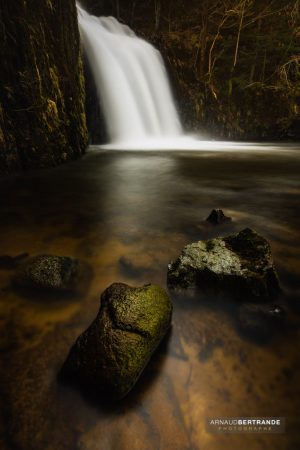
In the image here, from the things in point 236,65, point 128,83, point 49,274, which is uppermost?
point 236,65

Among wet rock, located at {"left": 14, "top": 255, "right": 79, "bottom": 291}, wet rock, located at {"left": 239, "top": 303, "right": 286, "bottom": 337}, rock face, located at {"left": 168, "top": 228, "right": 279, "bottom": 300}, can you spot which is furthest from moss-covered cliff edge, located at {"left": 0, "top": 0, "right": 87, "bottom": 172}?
wet rock, located at {"left": 239, "top": 303, "right": 286, "bottom": 337}

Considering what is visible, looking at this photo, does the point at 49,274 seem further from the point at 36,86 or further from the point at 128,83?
the point at 128,83

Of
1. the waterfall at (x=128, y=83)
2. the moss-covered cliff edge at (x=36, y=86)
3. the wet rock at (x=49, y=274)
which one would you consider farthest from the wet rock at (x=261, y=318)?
the waterfall at (x=128, y=83)

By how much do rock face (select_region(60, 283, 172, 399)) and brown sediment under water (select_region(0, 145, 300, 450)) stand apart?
0.26 ft

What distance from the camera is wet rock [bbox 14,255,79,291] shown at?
224cm

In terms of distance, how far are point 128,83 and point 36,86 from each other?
26.8 ft

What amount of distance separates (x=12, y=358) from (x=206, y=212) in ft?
9.96

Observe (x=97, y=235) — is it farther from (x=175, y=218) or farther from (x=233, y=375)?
(x=233, y=375)

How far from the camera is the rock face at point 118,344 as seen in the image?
1.40 meters

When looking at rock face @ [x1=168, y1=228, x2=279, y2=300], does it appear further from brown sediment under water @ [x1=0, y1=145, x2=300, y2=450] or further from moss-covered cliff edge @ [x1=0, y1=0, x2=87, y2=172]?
moss-covered cliff edge @ [x1=0, y1=0, x2=87, y2=172]

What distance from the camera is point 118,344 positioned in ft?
4.83

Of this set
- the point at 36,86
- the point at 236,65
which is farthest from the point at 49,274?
the point at 236,65

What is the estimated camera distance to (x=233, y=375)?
5.05 ft

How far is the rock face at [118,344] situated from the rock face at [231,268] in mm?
512
